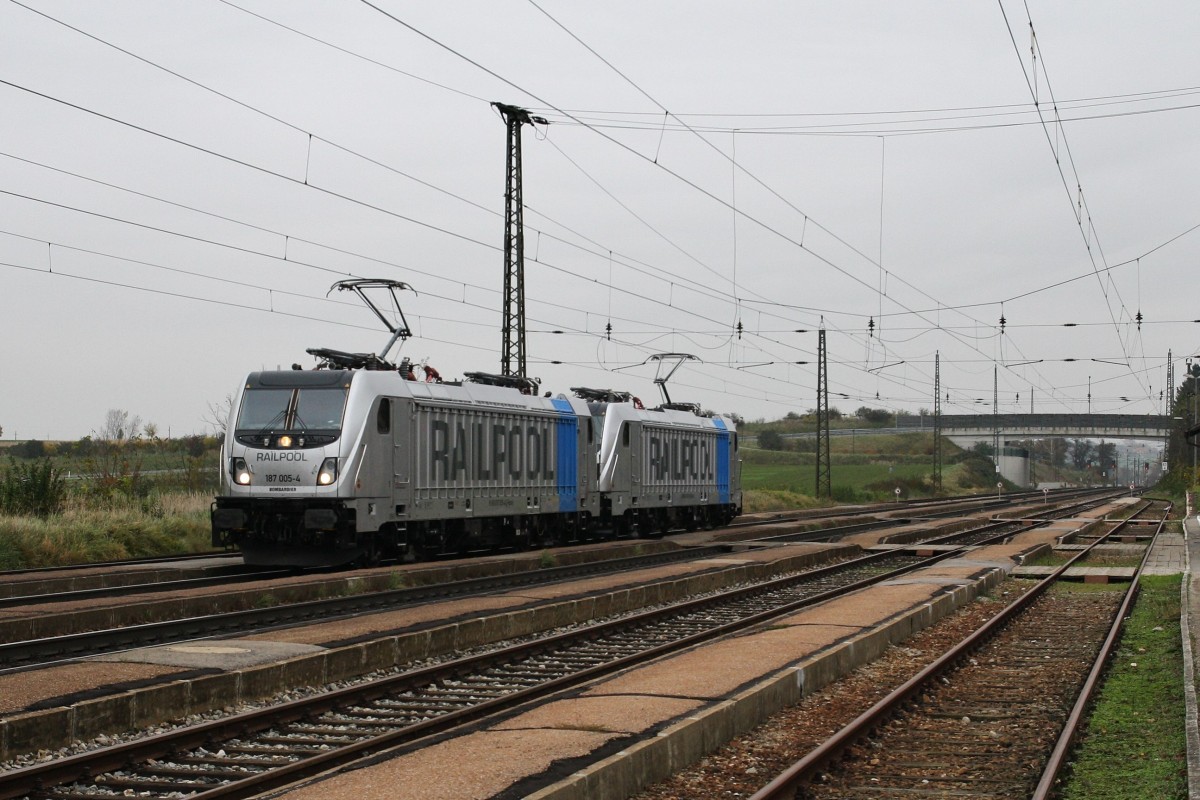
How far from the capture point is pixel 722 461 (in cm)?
4153

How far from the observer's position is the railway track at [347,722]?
787 centimetres

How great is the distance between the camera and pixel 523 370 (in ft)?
97.8

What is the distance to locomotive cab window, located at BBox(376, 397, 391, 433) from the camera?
22.0 metres

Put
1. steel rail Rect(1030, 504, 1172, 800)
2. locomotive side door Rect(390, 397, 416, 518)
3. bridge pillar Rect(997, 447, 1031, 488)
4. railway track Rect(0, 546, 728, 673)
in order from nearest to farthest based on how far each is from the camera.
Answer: steel rail Rect(1030, 504, 1172, 800), railway track Rect(0, 546, 728, 673), locomotive side door Rect(390, 397, 416, 518), bridge pillar Rect(997, 447, 1031, 488)

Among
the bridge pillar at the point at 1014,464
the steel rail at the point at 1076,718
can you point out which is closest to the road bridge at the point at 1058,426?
the bridge pillar at the point at 1014,464

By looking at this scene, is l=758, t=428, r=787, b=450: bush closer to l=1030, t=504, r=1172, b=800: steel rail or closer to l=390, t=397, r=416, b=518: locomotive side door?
l=390, t=397, r=416, b=518: locomotive side door

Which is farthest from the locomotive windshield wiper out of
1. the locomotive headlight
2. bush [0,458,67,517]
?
bush [0,458,67,517]

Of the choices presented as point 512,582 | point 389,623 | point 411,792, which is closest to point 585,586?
point 512,582

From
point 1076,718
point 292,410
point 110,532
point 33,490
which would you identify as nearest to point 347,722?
point 1076,718

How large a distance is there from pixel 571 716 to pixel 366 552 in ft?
42.6

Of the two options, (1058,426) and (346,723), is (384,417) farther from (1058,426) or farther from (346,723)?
(1058,426)

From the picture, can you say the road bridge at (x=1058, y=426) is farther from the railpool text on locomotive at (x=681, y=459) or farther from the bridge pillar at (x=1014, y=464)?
the railpool text on locomotive at (x=681, y=459)

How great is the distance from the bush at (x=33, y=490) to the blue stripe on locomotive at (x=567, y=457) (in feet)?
34.9

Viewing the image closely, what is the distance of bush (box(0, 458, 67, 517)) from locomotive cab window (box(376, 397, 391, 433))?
8.00 meters
